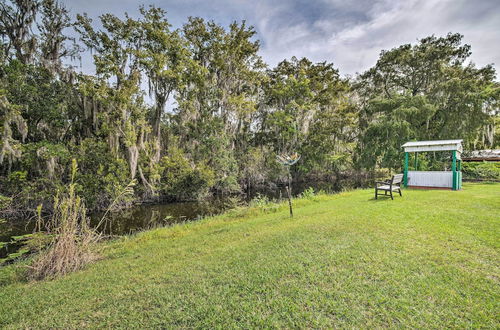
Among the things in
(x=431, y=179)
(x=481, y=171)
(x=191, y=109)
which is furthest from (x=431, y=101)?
(x=191, y=109)

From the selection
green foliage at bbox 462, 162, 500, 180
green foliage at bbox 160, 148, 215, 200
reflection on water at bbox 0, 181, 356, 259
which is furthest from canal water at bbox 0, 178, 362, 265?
green foliage at bbox 462, 162, 500, 180

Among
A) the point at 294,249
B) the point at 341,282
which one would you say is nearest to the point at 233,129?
the point at 294,249

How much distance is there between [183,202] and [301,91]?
14845 millimetres

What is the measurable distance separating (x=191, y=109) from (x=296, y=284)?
13782mm

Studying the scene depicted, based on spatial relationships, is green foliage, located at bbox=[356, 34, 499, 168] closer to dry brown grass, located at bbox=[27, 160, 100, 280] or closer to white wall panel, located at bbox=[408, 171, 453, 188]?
white wall panel, located at bbox=[408, 171, 453, 188]

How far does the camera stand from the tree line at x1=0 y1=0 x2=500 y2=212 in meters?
9.72

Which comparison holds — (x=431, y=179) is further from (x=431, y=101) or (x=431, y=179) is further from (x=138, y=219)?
(x=138, y=219)

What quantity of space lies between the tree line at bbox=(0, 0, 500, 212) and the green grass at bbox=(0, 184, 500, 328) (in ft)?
9.12

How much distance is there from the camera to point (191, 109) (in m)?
14.7

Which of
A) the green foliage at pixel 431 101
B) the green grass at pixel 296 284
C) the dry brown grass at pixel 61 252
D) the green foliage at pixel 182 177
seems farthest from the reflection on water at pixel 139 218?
the green foliage at pixel 431 101

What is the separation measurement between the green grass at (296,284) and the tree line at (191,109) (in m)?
2.78

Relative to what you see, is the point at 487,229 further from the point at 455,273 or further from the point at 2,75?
the point at 2,75

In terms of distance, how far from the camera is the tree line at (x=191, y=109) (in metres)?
9.72

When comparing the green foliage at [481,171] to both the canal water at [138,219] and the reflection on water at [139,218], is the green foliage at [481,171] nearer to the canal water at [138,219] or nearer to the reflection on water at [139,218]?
the canal water at [138,219]
